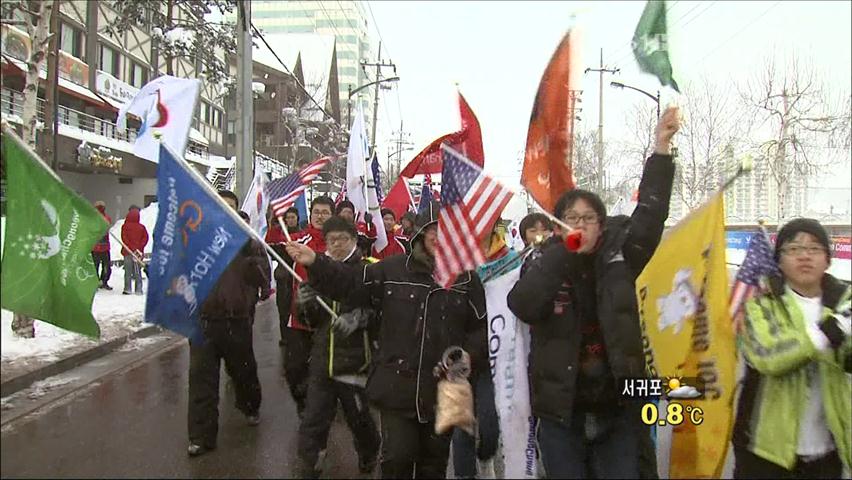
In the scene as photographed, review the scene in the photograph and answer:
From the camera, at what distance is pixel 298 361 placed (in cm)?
581

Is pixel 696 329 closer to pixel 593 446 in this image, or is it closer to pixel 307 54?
pixel 593 446

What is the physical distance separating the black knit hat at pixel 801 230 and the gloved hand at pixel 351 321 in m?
2.21

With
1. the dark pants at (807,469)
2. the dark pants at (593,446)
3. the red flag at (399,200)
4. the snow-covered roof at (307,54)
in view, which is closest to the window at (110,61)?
the snow-covered roof at (307,54)

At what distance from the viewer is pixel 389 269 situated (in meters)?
3.74

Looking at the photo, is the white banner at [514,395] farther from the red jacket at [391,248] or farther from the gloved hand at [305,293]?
the red jacket at [391,248]

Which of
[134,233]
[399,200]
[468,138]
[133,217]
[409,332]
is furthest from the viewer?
[133,217]

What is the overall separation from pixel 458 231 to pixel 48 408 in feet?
14.4

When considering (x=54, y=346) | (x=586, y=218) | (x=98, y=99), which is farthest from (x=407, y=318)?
(x=98, y=99)

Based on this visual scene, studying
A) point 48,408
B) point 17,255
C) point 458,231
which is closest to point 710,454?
point 458,231

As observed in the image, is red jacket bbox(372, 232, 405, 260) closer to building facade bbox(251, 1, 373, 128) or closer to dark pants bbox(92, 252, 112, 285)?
dark pants bbox(92, 252, 112, 285)

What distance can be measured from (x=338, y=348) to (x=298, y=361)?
68.2 inches

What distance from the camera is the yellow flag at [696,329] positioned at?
3.29 meters

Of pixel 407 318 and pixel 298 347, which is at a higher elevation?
pixel 407 318

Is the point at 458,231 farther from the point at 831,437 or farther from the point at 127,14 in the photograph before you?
the point at 127,14
